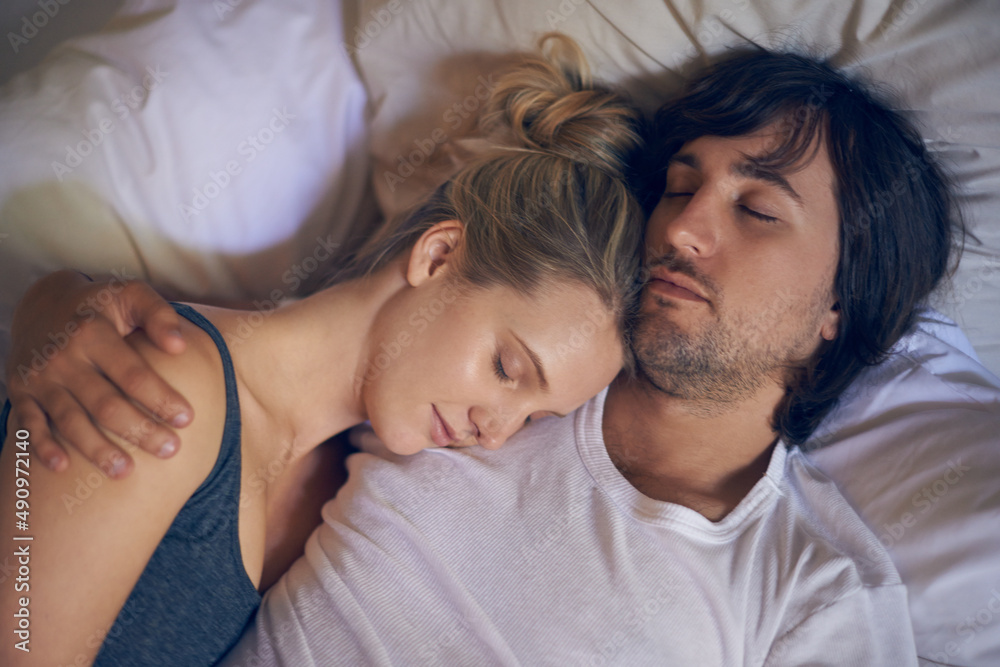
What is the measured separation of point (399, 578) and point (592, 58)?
1.27 m

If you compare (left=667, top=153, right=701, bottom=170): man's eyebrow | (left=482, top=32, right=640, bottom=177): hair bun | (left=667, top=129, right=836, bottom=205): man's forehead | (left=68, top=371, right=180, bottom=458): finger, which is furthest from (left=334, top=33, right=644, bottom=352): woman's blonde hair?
(left=68, top=371, right=180, bottom=458): finger

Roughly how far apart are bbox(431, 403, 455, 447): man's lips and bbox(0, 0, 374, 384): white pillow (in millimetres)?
641

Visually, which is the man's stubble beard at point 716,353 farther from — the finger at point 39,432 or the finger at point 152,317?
the finger at point 39,432

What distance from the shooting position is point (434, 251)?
137 cm

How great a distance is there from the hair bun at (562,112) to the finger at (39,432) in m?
1.07

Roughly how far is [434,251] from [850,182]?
2.97 feet

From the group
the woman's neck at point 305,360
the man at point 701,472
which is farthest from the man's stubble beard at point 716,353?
the woman's neck at point 305,360

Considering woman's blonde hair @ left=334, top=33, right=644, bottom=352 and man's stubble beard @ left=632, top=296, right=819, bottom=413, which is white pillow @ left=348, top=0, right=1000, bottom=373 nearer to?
woman's blonde hair @ left=334, top=33, right=644, bottom=352

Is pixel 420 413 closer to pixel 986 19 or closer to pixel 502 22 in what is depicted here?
pixel 502 22

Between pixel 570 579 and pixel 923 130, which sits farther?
pixel 923 130

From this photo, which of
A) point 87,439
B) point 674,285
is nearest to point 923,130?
point 674,285

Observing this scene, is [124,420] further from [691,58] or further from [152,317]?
[691,58]

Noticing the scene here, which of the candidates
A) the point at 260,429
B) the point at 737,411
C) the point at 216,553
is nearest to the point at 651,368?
the point at 737,411

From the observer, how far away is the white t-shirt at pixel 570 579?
4.07 feet
